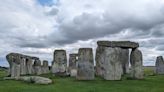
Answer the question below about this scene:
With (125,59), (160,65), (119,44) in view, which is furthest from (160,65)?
(119,44)

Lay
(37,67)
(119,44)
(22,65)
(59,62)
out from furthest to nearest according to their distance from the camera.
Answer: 1. (37,67)
2. (22,65)
3. (59,62)
4. (119,44)

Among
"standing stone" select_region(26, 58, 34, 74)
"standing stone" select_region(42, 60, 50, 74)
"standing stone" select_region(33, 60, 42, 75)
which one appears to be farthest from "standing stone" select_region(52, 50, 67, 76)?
"standing stone" select_region(42, 60, 50, 74)

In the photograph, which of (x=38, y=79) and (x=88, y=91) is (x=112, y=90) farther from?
(x=38, y=79)

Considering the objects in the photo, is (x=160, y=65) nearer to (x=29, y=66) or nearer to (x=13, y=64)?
(x=29, y=66)

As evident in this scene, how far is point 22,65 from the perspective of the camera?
37219 millimetres

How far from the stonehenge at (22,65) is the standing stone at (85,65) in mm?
6353

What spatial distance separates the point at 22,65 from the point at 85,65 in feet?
40.6

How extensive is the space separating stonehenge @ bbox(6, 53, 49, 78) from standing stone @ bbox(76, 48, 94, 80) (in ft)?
20.8

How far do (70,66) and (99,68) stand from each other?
22.0 feet

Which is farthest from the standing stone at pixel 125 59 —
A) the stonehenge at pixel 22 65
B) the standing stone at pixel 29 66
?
the standing stone at pixel 29 66

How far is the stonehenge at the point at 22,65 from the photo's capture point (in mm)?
31281

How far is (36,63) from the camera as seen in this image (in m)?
44.0

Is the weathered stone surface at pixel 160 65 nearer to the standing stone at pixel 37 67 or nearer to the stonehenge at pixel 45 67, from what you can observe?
the standing stone at pixel 37 67

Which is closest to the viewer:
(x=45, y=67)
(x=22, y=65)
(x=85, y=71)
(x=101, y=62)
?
(x=85, y=71)
